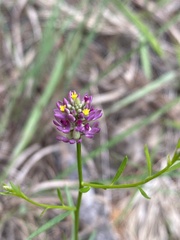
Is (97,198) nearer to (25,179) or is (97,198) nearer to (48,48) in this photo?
(25,179)

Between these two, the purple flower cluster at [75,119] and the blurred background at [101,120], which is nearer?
the purple flower cluster at [75,119]

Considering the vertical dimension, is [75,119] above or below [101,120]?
below

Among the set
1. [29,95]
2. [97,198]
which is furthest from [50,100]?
[97,198]

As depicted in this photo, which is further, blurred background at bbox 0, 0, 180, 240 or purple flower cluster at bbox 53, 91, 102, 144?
blurred background at bbox 0, 0, 180, 240

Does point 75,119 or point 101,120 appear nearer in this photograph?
point 75,119
